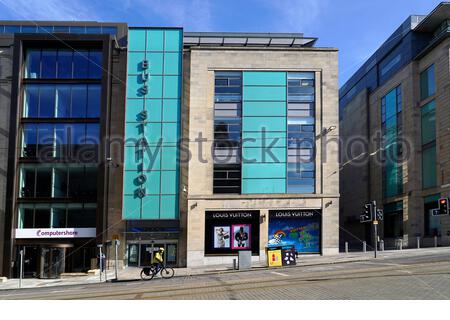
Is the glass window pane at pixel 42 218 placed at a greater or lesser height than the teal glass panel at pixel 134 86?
lesser

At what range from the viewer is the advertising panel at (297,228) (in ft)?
131

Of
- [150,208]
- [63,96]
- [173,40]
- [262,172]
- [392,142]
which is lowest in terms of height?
[150,208]

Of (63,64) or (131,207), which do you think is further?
(63,64)

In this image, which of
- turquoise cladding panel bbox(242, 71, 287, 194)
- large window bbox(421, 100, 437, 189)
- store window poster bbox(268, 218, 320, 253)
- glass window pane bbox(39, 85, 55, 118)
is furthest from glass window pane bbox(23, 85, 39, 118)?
large window bbox(421, 100, 437, 189)

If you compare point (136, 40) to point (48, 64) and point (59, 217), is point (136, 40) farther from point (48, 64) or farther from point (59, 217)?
point (59, 217)

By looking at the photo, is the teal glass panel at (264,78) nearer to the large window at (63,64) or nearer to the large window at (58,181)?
the large window at (63,64)

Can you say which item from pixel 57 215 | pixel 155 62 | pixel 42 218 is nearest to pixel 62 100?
pixel 155 62

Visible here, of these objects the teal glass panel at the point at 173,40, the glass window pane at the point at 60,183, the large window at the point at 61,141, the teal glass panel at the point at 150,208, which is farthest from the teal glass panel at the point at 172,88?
the glass window pane at the point at 60,183

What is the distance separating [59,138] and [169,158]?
29.1 feet

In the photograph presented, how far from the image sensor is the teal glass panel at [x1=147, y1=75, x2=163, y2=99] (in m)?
41.8

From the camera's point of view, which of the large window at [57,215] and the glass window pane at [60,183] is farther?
the glass window pane at [60,183]

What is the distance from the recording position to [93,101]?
41.4m

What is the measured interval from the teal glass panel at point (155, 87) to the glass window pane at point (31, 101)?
911 cm
